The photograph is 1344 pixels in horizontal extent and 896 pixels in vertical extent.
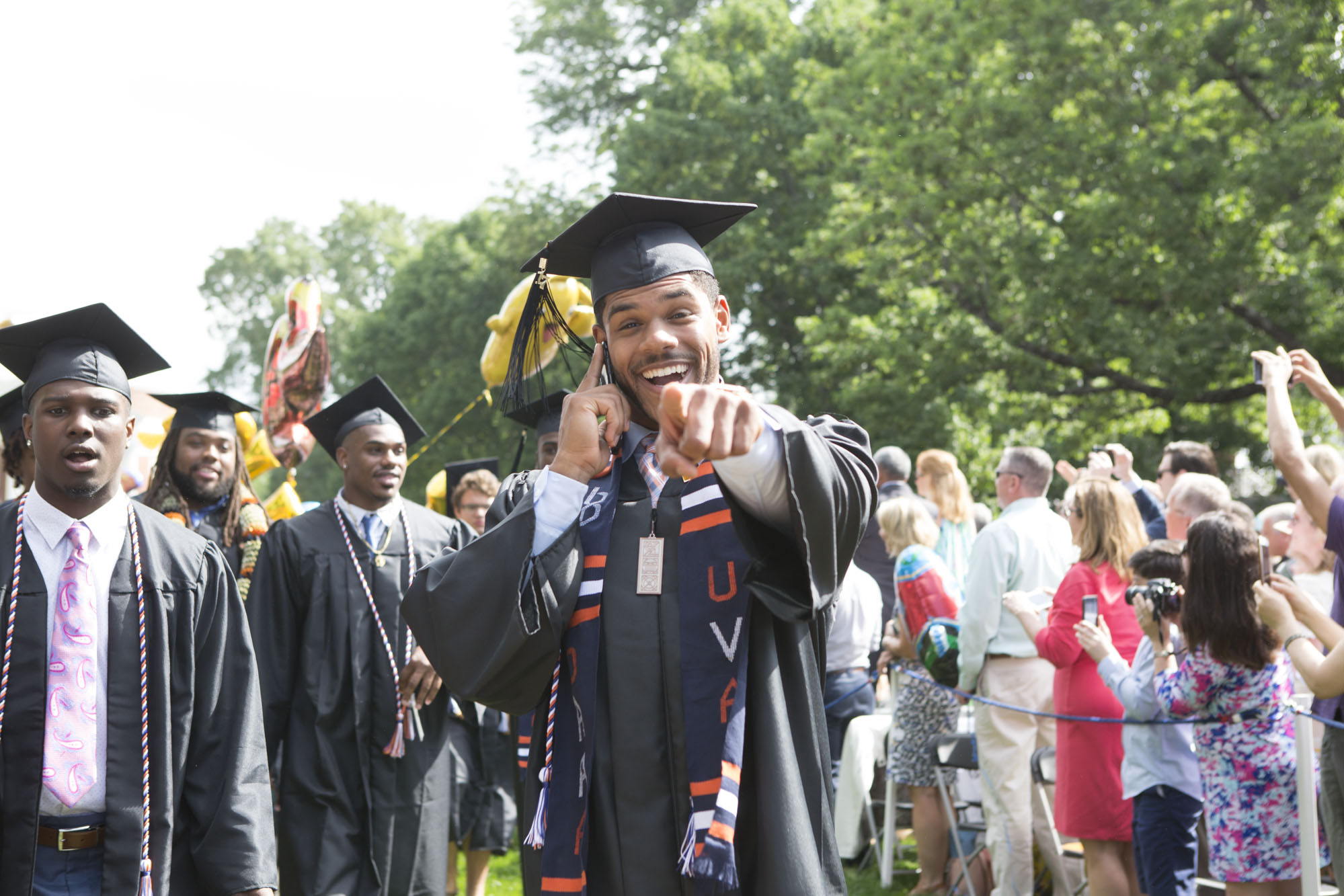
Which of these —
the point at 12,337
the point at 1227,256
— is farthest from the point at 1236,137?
the point at 12,337

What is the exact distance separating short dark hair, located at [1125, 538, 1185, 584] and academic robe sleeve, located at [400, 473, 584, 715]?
326cm

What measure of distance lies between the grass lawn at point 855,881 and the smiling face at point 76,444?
3.78 m

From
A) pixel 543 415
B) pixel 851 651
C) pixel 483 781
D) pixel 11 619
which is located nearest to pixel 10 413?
pixel 483 781

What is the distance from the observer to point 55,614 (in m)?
3.07

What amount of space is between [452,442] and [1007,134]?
46.4 ft

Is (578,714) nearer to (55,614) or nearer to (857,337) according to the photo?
(55,614)

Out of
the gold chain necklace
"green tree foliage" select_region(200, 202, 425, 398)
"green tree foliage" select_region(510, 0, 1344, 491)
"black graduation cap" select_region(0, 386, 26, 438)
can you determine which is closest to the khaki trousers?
the gold chain necklace

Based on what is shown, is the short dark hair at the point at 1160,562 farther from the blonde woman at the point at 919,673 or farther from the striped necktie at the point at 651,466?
the striped necktie at the point at 651,466

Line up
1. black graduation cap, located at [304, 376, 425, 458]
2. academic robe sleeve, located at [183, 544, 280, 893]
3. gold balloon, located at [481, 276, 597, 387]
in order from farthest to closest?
gold balloon, located at [481, 276, 597, 387], black graduation cap, located at [304, 376, 425, 458], academic robe sleeve, located at [183, 544, 280, 893]

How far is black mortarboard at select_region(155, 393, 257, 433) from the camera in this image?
6133 mm

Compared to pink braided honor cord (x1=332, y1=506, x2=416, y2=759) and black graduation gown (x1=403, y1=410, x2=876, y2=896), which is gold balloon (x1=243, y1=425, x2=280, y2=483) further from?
black graduation gown (x1=403, y1=410, x2=876, y2=896)

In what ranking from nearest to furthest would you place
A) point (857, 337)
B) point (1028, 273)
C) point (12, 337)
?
point (12, 337) → point (1028, 273) → point (857, 337)

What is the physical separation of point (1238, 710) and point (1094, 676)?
37.8 inches

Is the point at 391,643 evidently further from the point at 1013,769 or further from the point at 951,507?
the point at 951,507
